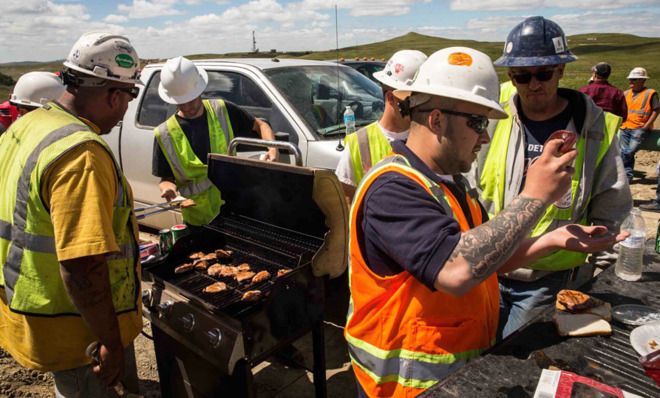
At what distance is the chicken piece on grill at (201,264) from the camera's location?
281 centimetres

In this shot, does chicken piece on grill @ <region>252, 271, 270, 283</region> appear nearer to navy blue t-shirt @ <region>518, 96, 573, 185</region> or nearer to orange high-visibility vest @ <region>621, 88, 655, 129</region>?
navy blue t-shirt @ <region>518, 96, 573, 185</region>

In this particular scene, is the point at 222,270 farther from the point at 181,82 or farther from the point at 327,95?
the point at 327,95

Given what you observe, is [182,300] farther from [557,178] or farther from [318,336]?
[557,178]

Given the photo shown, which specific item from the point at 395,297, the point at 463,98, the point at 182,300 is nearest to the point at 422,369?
the point at 395,297

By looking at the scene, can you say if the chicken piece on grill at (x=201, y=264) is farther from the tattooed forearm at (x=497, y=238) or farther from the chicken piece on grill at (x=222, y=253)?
the tattooed forearm at (x=497, y=238)

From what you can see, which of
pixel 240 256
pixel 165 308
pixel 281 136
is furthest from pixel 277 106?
pixel 165 308

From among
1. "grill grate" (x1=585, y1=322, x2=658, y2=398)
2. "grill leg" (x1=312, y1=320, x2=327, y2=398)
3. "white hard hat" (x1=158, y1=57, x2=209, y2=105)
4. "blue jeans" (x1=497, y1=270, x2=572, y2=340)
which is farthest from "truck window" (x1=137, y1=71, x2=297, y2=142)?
"grill grate" (x1=585, y1=322, x2=658, y2=398)

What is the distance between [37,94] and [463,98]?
4.61 metres

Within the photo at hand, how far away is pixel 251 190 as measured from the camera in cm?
290

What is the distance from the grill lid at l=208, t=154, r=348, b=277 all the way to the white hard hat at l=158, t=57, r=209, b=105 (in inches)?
42.2

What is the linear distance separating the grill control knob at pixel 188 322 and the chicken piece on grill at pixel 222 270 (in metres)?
0.40

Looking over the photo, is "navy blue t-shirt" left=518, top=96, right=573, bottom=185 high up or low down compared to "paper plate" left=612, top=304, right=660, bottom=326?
up

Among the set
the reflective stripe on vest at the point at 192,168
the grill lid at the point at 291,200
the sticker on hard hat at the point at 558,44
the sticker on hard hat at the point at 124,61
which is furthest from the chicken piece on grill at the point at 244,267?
the sticker on hard hat at the point at 558,44

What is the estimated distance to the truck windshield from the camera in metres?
4.38
